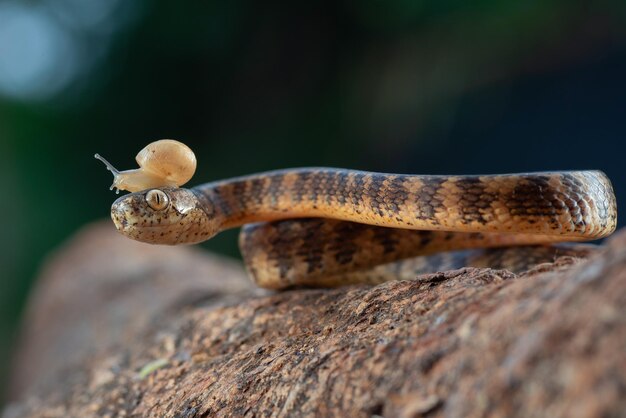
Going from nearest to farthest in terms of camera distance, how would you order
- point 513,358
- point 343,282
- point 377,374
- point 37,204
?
point 513,358, point 377,374, point 343,282, point 37,204

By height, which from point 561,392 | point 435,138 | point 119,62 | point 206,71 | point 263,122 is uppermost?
point 119,62

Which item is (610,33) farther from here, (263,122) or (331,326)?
(331,326)

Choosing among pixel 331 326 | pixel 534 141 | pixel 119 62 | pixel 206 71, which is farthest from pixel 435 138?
pixel 331 326

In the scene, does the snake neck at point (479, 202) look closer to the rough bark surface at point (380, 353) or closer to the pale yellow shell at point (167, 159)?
the rough bark surface at point (380, 353)

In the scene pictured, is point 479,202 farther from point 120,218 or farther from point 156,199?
point 120,218

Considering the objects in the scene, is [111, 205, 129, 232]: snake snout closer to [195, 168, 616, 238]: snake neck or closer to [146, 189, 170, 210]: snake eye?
[146, 189, 170, 210]: snake eye

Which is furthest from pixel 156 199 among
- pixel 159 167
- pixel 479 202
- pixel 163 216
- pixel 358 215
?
pixel 479 202

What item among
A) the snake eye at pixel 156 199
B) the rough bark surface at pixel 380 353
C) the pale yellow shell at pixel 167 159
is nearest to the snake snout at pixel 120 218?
the snake eye at pixel 156 199
